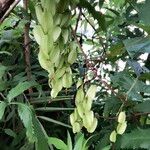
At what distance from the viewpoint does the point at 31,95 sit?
37.5 inches

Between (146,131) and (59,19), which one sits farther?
(146,131)

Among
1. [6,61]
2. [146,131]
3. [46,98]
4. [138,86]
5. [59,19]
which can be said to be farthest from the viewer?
→ [6,61]

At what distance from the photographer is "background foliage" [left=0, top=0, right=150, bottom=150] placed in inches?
24.8

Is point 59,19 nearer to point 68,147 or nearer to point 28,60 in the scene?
point 68,147

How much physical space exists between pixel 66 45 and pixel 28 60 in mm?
435

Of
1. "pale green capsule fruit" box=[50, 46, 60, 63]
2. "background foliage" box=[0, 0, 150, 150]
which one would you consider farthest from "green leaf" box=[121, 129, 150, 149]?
"pale green capsule fruit" box=[50, 46, 60, 63]

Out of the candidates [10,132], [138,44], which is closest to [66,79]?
[138,44]

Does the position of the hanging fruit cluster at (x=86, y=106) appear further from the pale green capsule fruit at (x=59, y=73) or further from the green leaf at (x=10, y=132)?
the green leaf at (x=10, y=132)

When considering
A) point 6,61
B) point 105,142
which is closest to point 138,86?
point 105,142

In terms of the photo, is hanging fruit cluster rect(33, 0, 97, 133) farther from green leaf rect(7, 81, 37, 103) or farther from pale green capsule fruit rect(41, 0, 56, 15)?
green leaf rect(7, 81, 37, 103)

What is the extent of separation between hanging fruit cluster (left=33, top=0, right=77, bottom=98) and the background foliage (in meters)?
0.03

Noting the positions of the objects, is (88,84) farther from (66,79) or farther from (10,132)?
(10,132)

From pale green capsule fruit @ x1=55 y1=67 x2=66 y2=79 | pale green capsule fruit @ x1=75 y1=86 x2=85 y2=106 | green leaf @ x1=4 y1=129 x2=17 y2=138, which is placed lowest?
green leaf @ x1=4 y1=129 x2=17 y2=138

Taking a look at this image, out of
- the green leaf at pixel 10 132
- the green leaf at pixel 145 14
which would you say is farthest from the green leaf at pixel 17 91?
the green leaf at pixel 145 14
